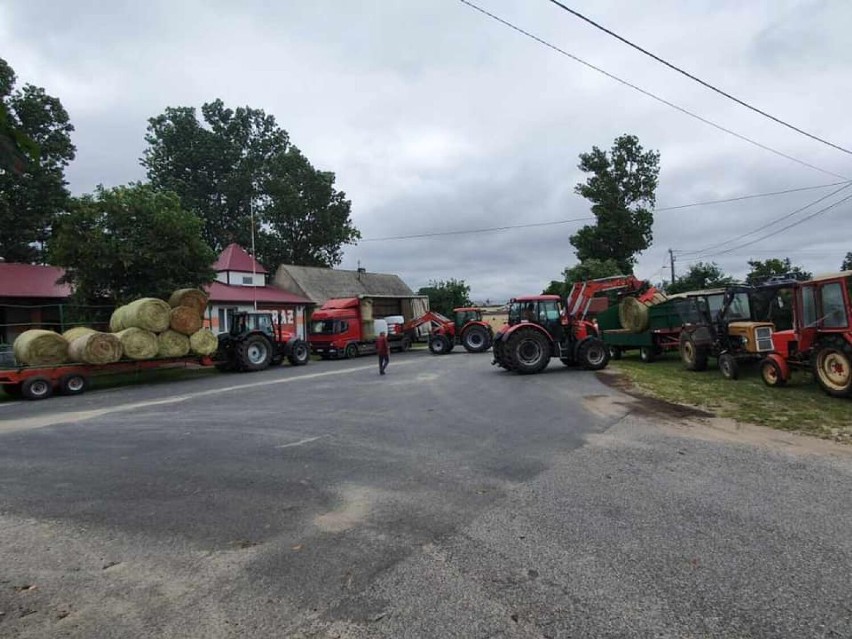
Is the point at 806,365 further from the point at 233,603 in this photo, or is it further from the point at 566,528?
the point at 233,603

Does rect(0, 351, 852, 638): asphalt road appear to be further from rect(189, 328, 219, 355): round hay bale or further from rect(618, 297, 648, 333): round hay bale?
rect(618, 297, 648, 333): round hay bale

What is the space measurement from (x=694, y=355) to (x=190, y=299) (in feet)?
52.2

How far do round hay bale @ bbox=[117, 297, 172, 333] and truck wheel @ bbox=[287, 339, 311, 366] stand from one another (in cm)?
640

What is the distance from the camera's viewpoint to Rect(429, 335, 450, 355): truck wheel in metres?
28.0

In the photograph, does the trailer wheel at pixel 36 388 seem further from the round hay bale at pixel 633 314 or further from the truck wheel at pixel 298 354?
the round hay bale at pixel 633 314

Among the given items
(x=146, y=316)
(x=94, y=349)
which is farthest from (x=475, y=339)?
(x=94, y=349)

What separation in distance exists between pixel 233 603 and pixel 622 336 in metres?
19.2

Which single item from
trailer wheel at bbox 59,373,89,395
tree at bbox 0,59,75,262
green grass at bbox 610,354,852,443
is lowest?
green grass at bbox 610,354,852,443

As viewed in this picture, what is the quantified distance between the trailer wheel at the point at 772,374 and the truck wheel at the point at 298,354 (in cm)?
1748

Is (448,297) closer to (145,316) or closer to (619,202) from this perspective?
(619,202)

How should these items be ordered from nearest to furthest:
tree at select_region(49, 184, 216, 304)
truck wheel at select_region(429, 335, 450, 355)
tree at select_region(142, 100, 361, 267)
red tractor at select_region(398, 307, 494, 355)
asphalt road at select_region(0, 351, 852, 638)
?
asphalt road at select_region(0, 351, 852, 638) → tree at select_region(49, 184, 216, 304) → truck wheel at select_region(429, 335, 450, 355) → red tractor at select_region(398, 307, 494, 355) → tree at select_region(142, 100, 361, 267)

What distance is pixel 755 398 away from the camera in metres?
10.5

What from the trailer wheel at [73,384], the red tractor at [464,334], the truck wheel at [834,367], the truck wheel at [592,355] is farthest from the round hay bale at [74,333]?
the truck wheel at [834,367]

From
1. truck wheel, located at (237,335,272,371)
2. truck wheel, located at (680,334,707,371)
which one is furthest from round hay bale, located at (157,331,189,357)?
truck wheel, located at (680,334,707,371)
